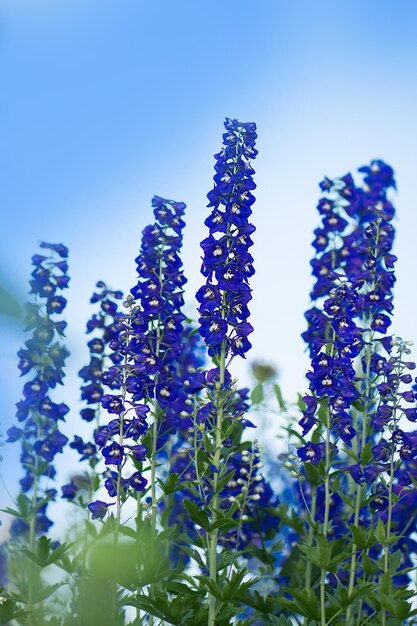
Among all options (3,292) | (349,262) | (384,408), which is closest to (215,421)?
(384,408)

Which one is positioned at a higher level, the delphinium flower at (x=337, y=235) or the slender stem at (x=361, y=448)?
the delphinium flower at (x=337, y=235)

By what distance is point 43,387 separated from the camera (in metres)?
5.65

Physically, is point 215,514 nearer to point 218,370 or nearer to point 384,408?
point 218,370

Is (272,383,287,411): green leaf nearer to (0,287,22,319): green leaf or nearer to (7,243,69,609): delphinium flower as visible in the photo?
(7,243,69,609): delphinium flower

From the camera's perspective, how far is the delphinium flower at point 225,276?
16.5 ft

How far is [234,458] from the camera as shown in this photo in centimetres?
585

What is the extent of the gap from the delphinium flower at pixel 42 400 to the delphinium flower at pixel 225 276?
3.39 feet

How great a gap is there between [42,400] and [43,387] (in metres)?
0.10

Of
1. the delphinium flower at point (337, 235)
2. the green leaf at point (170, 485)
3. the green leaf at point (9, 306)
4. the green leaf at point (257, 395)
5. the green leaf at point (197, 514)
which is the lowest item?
the green leaf at point (9, 306)

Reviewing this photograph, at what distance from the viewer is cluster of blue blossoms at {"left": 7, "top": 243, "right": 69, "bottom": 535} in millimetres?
5629

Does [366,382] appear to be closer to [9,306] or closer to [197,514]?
[197,514]

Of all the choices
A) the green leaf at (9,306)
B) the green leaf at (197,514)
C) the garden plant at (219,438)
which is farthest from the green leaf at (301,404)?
the green leaf at (9,306)

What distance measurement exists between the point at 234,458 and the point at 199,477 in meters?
0.80

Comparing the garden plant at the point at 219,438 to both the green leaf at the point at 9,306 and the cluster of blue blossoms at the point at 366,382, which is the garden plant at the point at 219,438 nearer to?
the cluster of blue blossoms at the point at 366,382
